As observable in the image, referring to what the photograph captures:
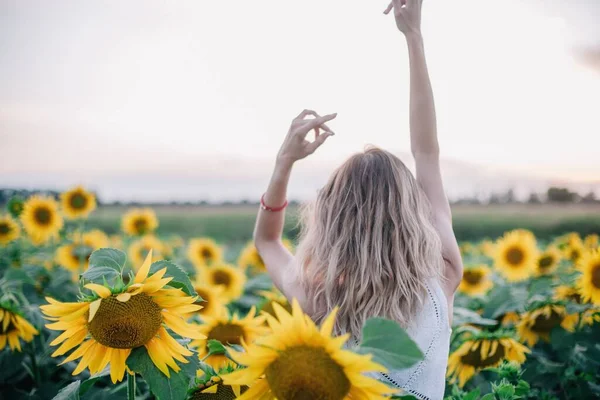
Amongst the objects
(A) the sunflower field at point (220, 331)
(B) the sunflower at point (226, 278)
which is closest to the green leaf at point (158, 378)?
(A) the sunflower field at point (220, 331)

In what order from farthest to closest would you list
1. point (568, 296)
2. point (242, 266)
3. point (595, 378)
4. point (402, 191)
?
point (242, 266)
point (568, 296)
point (595, 378)
point (402, 191)

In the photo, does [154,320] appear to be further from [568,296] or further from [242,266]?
[242,266]

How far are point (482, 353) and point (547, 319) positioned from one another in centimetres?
66

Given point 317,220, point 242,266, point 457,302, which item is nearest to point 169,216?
point 242,266

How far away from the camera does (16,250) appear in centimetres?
445

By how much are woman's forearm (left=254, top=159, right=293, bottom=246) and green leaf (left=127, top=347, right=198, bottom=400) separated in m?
0.80

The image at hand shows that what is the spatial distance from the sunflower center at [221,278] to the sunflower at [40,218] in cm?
178

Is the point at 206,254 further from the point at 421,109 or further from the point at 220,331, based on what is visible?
the point at 421,109

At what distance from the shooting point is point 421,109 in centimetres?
193

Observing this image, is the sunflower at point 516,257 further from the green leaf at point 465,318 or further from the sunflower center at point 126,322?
the sunflower center at point 126,322

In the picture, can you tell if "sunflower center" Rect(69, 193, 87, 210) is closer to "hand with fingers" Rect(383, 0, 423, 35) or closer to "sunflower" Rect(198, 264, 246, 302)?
"sunflower" Rect(198, 264, 246, 302)

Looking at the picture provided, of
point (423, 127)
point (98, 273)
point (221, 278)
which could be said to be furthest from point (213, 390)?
point (221, 278)

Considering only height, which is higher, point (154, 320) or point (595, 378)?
point (154, 320)

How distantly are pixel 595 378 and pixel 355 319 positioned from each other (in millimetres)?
1811
